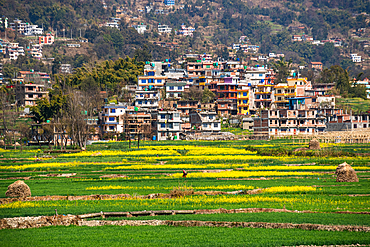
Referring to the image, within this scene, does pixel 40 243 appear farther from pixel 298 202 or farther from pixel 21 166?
pixel 21 166

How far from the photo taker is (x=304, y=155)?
65938 millimetres

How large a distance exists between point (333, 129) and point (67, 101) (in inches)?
2358

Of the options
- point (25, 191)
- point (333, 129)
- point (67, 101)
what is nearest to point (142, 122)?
point (67, 101)

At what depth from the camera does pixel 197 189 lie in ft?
125

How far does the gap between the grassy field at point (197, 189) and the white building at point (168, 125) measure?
28640mm

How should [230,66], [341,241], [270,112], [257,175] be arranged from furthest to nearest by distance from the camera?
[230,66], [270,112], [257,175], [341,241]

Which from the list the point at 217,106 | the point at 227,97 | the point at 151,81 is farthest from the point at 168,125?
the point at 151,81

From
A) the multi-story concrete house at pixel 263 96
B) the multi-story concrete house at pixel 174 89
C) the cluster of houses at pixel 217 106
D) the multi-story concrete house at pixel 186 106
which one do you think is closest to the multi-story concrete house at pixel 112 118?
the cluster of houses at pixel 217 106

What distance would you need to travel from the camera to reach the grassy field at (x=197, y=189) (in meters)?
23.9

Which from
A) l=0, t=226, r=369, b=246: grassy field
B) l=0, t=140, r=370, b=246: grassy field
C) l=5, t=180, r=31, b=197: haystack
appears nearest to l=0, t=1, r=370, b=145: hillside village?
l=0, t=140, r=370, b=246: grassy field

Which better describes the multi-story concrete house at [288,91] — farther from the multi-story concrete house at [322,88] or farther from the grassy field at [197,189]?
the grassy field at [197,189]

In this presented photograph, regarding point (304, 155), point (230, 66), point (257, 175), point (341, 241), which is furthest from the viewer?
point (230, 66)

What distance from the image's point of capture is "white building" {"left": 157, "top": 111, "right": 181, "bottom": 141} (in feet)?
340

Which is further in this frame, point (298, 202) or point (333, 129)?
point (333, 129)
